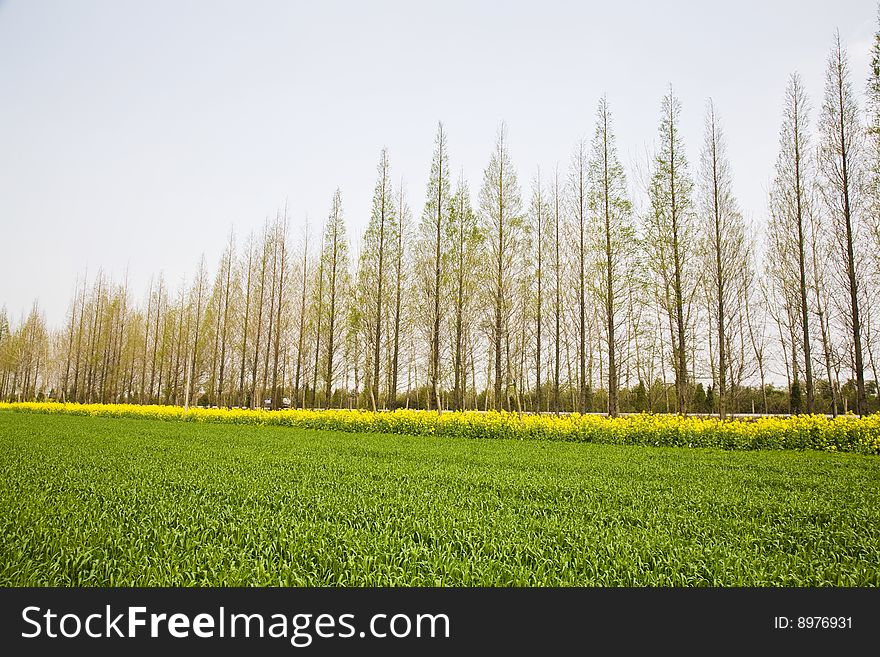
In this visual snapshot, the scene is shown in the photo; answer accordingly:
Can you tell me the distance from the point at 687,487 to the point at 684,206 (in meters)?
12.5

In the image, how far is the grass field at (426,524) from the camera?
2.48m

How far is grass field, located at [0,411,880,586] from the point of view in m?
2.48

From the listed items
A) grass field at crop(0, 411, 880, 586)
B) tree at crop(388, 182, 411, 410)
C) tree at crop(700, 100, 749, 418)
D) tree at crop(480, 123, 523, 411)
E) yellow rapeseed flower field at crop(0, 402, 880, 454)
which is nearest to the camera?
grass field at crop(0, 411, 880, 586)

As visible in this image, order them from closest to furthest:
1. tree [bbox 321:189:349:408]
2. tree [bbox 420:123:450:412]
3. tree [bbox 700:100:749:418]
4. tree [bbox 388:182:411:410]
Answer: tree [bbox 700:100:749:418], tree [bbox 420:123:450:412], tree [bbox 388:182:411:410], tree [bbox 321:189:349:408]

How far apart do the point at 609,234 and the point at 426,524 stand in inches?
585

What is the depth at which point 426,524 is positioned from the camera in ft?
11.3

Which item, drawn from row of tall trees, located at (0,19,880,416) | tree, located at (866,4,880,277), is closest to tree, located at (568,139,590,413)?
row of tall trees, located at (0,19,880,416)

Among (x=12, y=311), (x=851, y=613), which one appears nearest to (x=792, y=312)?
(x=851, y=613)

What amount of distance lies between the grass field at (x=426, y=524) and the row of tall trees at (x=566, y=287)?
31.3 feet

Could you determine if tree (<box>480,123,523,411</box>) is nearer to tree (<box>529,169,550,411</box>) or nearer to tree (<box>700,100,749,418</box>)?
tree (<box>529,169,550,411</box>)

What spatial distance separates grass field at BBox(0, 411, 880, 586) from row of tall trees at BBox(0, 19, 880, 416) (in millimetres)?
9535

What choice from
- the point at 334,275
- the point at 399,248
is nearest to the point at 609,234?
the point at 399,248

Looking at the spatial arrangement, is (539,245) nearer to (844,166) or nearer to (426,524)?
(844,166)

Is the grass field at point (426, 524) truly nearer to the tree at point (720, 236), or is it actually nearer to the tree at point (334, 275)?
the tree at point (720, 236)
